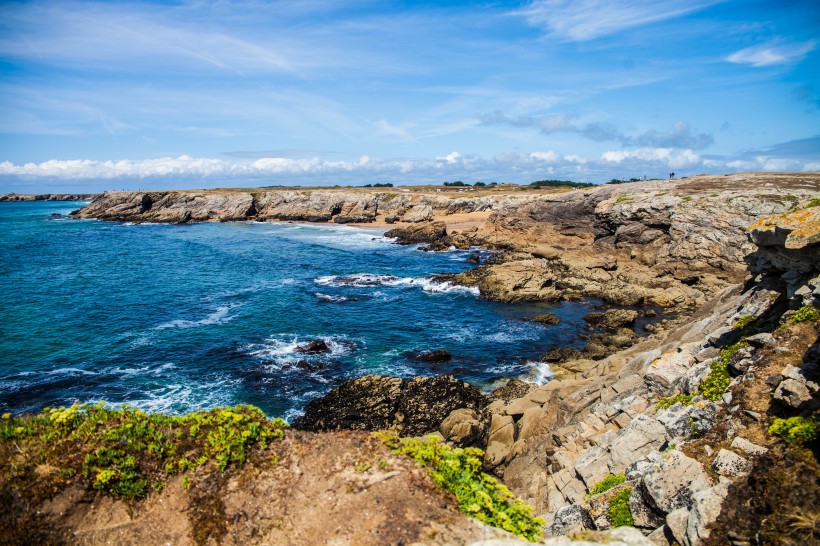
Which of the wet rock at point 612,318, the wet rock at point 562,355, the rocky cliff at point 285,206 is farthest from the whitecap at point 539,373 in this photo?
the rocky cliff at point 285,206

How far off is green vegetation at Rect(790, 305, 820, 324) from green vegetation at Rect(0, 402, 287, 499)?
1410cm

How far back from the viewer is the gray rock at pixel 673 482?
359 inches

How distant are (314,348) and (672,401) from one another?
919 inches

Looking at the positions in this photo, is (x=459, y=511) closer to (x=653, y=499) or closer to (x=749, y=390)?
(x=653, y=499)

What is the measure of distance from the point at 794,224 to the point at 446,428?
48.4ft

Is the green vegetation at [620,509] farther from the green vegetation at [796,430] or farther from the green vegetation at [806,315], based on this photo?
the green vegetation at [806,315]

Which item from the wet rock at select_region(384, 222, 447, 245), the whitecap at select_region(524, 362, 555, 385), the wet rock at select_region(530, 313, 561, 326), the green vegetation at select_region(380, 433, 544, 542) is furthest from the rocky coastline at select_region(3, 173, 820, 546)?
the wet rock at select_region(384, 222, 447, 245)

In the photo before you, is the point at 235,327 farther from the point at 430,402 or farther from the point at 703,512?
the point at 703,512

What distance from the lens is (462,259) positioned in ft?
208

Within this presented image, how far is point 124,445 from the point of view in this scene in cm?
856

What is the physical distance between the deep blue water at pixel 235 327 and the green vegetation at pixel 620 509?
16.0 meters

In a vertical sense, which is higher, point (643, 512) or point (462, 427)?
point (643, 512)

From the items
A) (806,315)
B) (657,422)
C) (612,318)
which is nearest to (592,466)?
(657,422)

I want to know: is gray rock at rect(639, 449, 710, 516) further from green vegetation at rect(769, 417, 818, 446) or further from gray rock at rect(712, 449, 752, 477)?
green vegetation at rect(769, 417, 818, 446)
